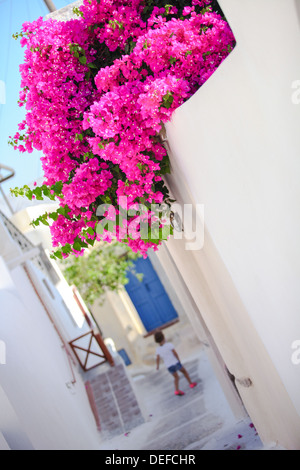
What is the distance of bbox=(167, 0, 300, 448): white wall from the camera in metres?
2.93

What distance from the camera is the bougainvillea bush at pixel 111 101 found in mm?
3311

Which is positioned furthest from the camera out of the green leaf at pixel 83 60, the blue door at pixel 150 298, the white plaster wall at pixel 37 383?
the blue door at pixel 150 298

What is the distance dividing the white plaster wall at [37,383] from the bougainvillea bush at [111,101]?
250 cm

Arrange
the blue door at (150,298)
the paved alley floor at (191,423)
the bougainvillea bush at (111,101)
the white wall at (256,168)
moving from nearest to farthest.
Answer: the white wall at (256,168) → the bougainvillea bush at (111,101) → the paved alley floor at (191,423) → the blue door at (150,298)

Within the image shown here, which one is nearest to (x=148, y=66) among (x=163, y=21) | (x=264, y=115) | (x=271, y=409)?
(x=163, y=21)

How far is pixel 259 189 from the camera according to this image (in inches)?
128

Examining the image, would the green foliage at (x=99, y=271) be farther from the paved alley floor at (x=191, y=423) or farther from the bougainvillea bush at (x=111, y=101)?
the bougainvillea bush at (x=111, y=101)

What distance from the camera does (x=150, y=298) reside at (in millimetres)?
17078

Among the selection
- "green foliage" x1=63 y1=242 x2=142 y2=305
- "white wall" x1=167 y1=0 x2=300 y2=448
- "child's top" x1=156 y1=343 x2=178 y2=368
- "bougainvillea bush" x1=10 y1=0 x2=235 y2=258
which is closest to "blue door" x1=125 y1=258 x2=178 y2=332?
"green foliage" x1=63 y1=242 x2=142 y2=305

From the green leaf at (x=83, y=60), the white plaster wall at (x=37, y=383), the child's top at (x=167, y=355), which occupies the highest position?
the green leaf at (x=83, y=60)

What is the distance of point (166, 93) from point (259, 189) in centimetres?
87

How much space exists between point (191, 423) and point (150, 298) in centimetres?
926

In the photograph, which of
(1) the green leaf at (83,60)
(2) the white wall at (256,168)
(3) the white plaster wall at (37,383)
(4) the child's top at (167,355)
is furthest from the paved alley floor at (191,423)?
(1) the green leaf at (83,60)

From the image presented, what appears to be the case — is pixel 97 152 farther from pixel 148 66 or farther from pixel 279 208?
pixel 279 208
